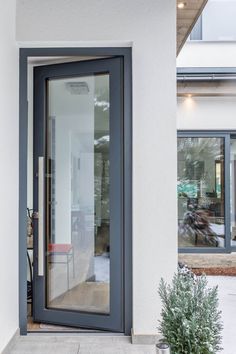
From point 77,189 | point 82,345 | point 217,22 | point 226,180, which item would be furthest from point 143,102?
point 217,22

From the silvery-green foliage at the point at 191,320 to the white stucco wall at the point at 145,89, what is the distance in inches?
29.6

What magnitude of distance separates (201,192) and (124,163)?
348cm

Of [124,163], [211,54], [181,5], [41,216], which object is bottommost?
[41,216]

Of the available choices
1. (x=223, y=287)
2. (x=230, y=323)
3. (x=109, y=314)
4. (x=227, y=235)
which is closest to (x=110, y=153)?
(x=109, y=314)

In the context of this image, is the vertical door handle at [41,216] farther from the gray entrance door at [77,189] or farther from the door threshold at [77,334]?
the door threshold at [77,334]

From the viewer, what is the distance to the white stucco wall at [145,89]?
282cm

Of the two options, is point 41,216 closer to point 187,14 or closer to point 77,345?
point 77,345

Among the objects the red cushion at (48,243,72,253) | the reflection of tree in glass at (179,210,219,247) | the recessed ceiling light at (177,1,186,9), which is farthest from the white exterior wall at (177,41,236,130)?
the red cushion at (48,243,72,253)

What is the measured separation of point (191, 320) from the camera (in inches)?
73.3

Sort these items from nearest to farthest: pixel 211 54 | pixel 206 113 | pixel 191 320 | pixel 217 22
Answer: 1. pixel 191 320
2. pixel 206 113
3. pixel 211 54
4. pixel 217 22

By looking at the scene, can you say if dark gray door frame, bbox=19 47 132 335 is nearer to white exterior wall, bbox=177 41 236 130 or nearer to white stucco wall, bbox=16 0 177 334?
white stucco wall, bbox=16 0 177 334

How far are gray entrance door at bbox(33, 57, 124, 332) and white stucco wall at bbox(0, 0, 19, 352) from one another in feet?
0.97

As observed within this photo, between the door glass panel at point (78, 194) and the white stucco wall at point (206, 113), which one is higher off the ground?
the white stucco wall at point (206, 113)

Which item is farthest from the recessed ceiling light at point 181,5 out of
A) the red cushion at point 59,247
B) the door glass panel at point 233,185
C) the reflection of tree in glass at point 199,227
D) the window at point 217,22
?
the reflection of tree in glass at point 199,227
